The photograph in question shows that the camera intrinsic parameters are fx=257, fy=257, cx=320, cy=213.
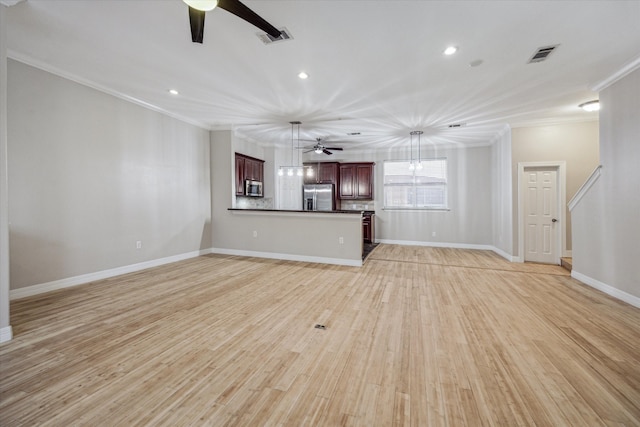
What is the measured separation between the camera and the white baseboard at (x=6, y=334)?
2189 mm

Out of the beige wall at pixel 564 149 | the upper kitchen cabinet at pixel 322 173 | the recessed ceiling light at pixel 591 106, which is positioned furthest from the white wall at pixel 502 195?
the upper kitchen cabinet at pixel 322 173

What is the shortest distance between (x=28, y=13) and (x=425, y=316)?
483 centimetres

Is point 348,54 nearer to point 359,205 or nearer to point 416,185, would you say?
point 416,185

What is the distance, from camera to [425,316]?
9.02 ft

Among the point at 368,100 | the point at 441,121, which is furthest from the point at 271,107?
the point at 441,121

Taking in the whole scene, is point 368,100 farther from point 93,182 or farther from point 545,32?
point 93,182

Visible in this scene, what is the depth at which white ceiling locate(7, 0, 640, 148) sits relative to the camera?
2.29 meters

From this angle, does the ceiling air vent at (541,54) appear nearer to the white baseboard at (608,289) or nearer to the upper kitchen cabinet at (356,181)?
the white baseboard at (608,289)

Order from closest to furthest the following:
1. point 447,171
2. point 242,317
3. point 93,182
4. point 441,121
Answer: point 242,317
point 93,182
point 441,121
point 447,171

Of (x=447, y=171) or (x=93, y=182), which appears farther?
(x=447, y=171)

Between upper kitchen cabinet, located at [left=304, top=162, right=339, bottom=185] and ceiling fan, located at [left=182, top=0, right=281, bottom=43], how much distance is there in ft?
19.1

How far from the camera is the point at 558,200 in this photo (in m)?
5.18

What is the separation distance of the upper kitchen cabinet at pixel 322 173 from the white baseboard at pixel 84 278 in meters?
4.10

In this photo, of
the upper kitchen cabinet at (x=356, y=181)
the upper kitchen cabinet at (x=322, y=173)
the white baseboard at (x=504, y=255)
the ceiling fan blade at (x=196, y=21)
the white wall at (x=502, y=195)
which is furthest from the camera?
the upper kitchen cabinet at (x=322, y=173)
